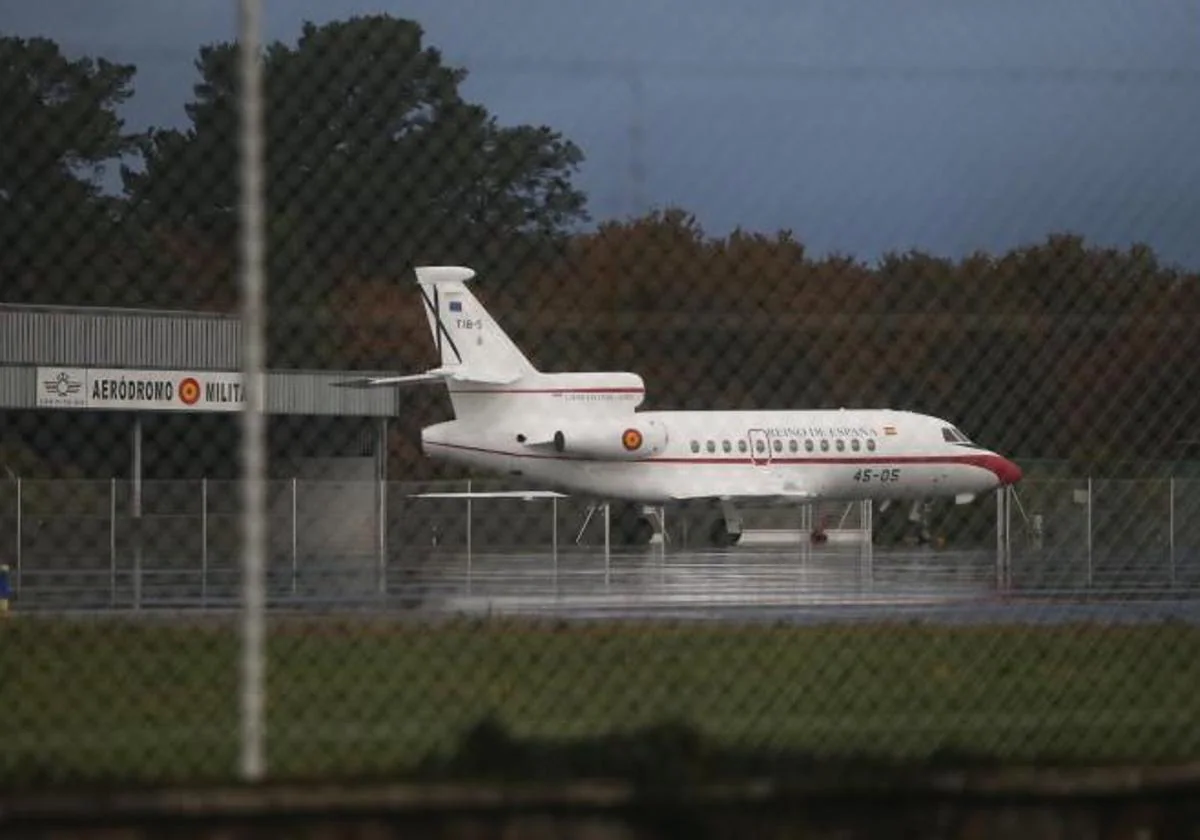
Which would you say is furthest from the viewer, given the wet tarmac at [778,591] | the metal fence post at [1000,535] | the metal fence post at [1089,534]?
the metal fence post at [1000,535]

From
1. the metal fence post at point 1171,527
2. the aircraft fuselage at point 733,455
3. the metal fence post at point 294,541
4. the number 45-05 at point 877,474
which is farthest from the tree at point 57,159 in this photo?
the number 45-05 at point 877,474

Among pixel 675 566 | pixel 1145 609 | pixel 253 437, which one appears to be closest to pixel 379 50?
pixel 253 437

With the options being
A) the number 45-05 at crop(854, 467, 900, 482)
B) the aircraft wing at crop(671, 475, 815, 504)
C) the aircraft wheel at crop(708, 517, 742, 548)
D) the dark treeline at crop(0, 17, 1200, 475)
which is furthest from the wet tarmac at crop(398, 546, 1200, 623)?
the number 45-05 at crop(854, 467, 900, 482)

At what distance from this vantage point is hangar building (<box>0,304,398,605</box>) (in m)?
7.19

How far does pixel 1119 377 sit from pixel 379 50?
3.41 metres

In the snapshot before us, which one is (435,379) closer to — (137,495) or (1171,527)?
(137,495)

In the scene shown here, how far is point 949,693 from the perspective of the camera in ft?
29.9

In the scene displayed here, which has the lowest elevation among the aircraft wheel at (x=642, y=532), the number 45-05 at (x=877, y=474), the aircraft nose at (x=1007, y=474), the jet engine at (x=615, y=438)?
the aircraft wheel at (x=642, y=532)

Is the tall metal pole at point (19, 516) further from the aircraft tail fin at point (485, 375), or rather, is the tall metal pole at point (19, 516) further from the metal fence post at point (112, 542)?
the aircraft tail fin at point (485, 375)

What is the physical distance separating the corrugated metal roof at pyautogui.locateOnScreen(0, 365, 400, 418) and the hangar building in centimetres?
1

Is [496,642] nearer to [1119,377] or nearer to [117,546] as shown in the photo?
[117,546]

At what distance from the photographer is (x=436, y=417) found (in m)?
9.41

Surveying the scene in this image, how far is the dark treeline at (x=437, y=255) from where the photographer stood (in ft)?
20.7

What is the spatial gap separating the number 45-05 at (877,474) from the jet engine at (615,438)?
8431 millimetres
